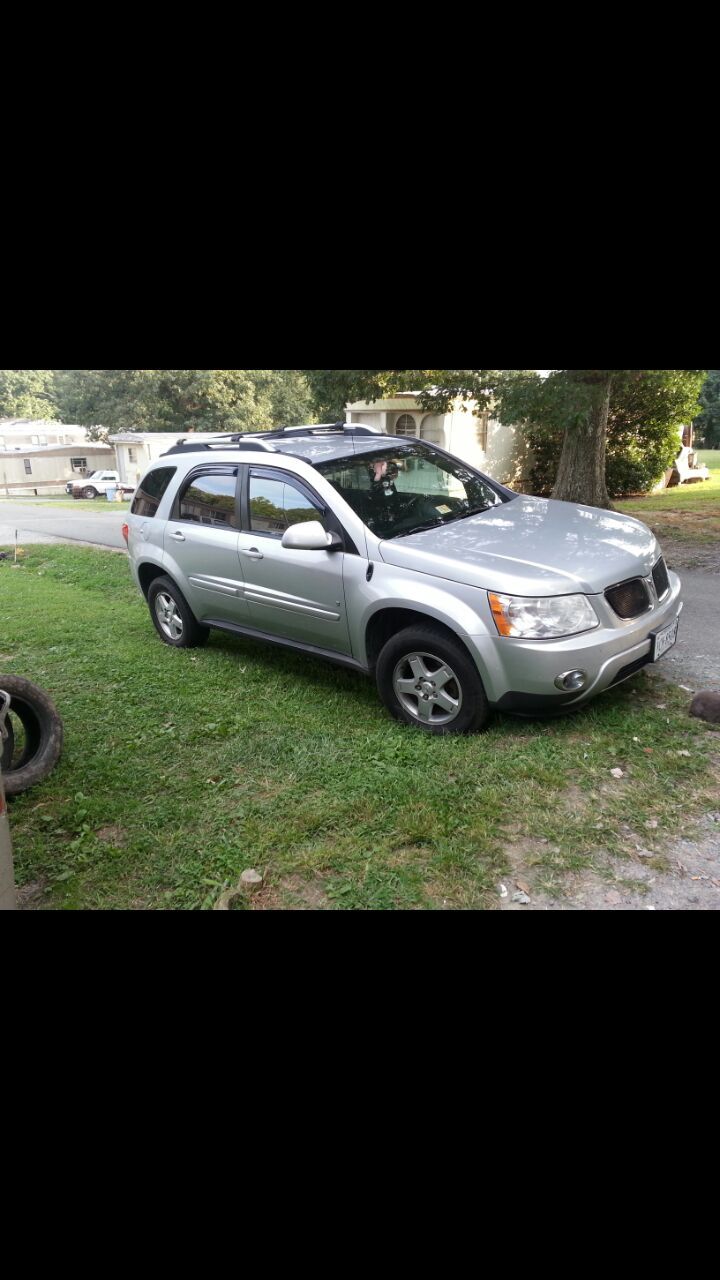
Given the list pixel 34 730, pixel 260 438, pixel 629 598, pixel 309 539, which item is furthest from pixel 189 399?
pixel 629 598

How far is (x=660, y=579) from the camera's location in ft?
16.1

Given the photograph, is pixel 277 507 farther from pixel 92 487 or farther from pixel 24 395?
pixel 24 395

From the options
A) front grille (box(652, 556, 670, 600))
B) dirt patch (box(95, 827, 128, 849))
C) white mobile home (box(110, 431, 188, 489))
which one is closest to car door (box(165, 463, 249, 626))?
dirt patch (box(95, 827, 128, 849))

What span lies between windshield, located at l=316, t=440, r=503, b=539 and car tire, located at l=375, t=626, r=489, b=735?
80 cm

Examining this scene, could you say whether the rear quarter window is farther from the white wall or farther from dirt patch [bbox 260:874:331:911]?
the white wall

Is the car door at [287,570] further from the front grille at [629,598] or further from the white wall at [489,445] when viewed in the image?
the white wall at [489,445]

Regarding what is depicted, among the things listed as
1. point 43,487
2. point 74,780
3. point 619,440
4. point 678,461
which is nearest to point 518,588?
point 74,780

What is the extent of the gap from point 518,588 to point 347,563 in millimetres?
1225

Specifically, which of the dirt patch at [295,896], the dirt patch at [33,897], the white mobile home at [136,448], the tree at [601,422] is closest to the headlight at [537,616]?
the dirt patch at [295,896]

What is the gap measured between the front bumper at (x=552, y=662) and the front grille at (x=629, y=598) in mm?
61

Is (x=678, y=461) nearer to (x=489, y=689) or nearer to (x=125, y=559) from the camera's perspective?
(x=125, y=559)

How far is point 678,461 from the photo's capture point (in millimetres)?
20031

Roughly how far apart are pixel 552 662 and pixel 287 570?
2032mm
